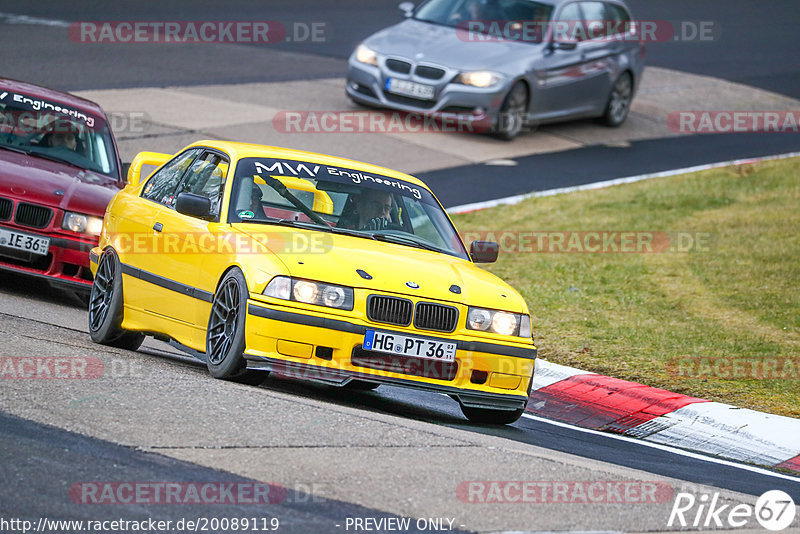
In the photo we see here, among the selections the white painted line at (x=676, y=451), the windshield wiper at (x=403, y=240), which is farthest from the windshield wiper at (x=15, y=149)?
the white painted line at (x=676, y=451)

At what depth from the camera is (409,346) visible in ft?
25.2

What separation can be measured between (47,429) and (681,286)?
7.96 metres

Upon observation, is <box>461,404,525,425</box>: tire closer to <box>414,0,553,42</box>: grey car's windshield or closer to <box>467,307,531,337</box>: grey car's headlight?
<box>467,307,531,337</box>: grey car's headlight

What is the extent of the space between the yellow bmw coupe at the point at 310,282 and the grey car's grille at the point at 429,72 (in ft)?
32.2

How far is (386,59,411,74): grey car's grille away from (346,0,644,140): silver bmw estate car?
0.01m

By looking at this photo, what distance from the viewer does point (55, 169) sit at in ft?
37.3

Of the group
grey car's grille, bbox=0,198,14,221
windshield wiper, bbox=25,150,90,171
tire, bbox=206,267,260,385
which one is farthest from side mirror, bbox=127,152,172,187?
tire, bbox=206,267,260,385

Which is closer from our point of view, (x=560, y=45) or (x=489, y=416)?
(x=489, y=416)

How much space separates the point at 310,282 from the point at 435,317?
0.74m

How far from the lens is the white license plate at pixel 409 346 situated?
300 inches

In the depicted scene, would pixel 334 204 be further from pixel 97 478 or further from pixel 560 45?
pixel 560 45

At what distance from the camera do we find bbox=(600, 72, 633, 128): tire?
22109 mm

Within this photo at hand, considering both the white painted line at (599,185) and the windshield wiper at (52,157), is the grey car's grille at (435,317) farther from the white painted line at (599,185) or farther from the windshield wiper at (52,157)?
the white painted line at (599,185)

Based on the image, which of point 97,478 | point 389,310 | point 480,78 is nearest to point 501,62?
point 480,78
